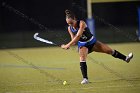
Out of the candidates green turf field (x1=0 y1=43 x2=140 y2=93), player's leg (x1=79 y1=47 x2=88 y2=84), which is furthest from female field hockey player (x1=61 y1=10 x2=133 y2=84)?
green turf field (x1=0 y1=43 x2=140 y2=93)

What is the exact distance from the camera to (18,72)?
1335 cm

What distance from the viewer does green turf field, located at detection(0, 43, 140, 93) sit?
971 cm

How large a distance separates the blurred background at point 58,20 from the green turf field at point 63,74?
2.88 meters

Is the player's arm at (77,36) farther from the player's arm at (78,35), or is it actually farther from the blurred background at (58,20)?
the blurred background at (58,20)

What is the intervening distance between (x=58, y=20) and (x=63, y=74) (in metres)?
9.64

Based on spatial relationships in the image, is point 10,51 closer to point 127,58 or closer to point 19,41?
point 19,41

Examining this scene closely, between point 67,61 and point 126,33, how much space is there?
699 cm

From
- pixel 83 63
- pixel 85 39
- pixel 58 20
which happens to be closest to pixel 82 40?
pixel 85 39

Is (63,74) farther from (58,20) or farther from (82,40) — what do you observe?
(58,20)

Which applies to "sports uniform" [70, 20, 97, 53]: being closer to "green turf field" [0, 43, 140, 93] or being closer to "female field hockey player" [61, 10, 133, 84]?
"female field hockey player" [61, 10, 133, 84]

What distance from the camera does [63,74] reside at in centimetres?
1240

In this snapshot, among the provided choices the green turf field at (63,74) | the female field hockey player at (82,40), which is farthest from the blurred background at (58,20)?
the female field hockey player at (82,40)

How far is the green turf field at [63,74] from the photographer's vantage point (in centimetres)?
971

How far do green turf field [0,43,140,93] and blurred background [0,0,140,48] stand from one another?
2876mm
